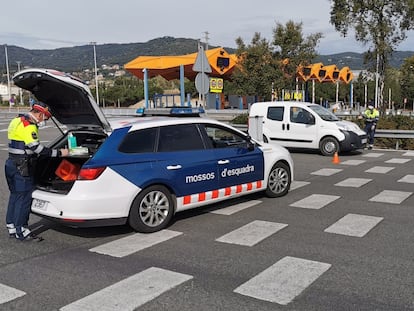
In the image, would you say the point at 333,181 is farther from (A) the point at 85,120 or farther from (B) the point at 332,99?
(B) the point at 332,99

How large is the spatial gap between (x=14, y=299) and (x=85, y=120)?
2.92 m

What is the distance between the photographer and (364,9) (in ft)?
71.3

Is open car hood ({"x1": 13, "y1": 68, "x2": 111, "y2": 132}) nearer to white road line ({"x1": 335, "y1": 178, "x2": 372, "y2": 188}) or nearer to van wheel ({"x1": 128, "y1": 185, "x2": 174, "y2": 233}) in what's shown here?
van wheel ({"x1": 128, "y1": 185, "x2": 174, "y2": 233})

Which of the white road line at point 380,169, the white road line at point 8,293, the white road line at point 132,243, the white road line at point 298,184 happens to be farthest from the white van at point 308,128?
the white road line at point 8,293

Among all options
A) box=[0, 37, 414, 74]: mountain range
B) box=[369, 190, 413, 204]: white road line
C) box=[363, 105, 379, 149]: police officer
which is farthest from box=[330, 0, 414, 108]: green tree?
box=[0, 37, 414, 74]: mountain range

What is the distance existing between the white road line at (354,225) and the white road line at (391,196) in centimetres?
125

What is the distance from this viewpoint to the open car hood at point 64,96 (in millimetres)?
5664

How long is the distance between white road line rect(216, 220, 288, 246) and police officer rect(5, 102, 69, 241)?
2396mm

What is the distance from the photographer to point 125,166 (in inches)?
226

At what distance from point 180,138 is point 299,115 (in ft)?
28.9

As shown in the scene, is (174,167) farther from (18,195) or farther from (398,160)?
(398,160)

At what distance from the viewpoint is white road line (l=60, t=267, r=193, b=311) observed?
3.89 meters

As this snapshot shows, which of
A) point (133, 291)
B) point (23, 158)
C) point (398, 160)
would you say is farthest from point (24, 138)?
point (398, 160)

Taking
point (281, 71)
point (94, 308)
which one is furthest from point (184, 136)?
point (281, 71)
